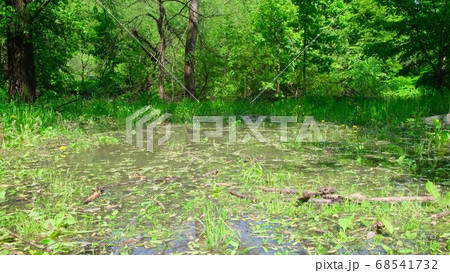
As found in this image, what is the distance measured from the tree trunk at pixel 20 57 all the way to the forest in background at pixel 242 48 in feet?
0.06

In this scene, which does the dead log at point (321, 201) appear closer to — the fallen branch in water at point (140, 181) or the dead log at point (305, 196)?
the dead log at point (305, 196)

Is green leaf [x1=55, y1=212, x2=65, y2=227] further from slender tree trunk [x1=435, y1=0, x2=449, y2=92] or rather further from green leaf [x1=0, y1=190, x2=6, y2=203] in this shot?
slender tree trunk [x1=435, y1=0, x2=449, y2=92]

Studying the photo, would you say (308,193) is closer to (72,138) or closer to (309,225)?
(309,225)

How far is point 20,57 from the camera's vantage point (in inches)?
327

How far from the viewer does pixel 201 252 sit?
243 centimetres

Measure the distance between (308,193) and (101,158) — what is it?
2.88m

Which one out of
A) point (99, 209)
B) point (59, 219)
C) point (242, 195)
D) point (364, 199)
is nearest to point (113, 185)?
point (99, 209)

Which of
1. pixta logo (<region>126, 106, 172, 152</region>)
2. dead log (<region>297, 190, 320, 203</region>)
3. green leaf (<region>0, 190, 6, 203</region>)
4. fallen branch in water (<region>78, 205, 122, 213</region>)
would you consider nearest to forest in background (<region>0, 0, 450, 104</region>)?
pixta logo (<region>126, 106, 172, 152</region>)

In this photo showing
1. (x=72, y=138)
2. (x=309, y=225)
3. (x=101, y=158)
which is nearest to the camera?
(x=309, y=225)

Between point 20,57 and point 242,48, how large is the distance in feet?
28.1

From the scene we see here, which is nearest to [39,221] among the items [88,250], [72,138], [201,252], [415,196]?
[88,250]

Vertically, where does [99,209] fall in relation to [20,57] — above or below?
below

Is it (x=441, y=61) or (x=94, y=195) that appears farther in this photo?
(x=441, y=61)

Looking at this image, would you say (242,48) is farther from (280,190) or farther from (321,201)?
(321,201)
